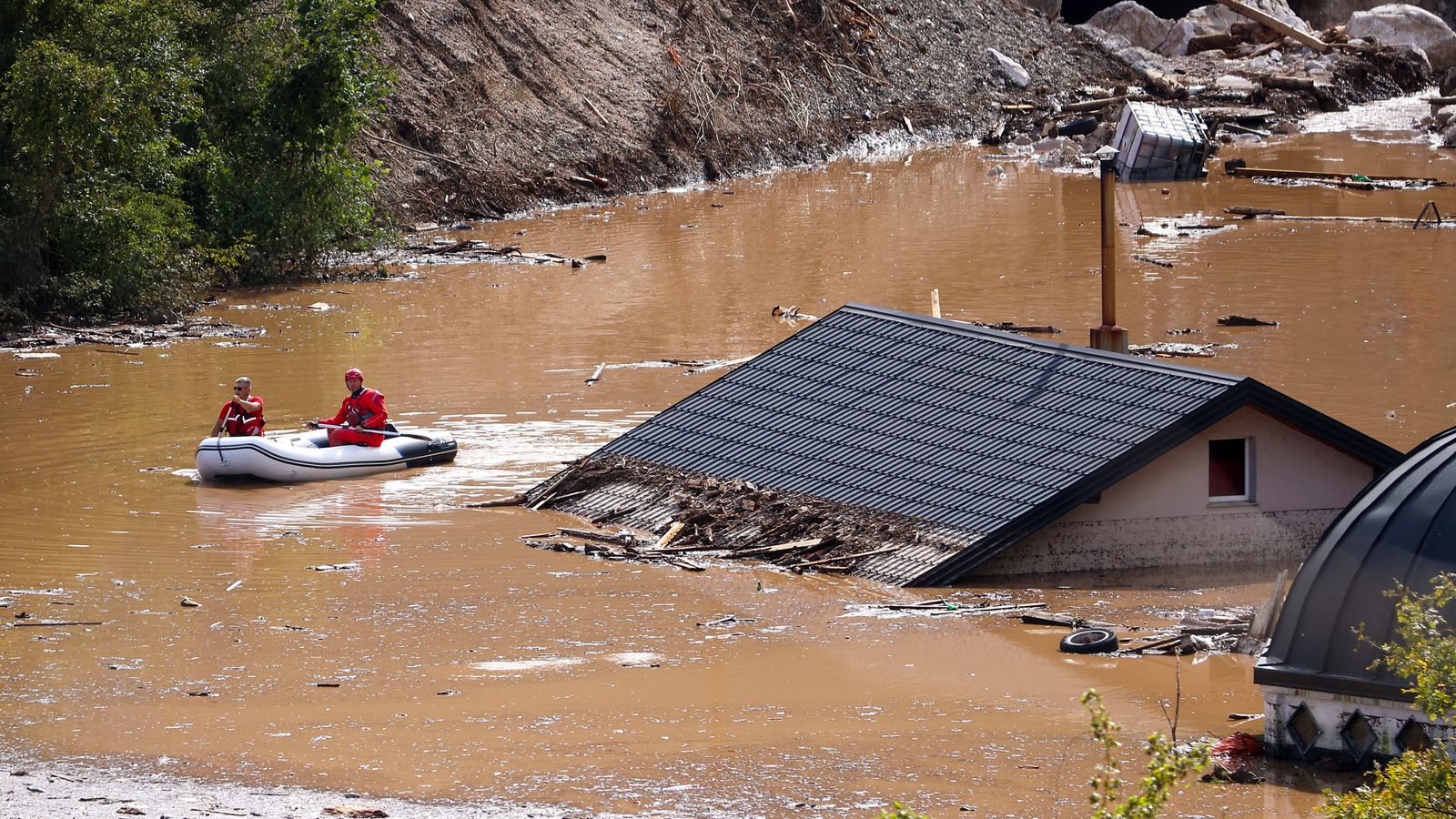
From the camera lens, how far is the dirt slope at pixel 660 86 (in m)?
41.5

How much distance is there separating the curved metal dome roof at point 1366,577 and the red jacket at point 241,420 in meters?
12.2

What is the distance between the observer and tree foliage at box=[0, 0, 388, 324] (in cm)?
2688

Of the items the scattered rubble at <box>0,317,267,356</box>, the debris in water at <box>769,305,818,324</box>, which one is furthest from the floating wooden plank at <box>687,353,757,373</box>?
the scattered rubble at <box>0,317,267,356</box>

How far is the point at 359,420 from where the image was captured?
19906mm

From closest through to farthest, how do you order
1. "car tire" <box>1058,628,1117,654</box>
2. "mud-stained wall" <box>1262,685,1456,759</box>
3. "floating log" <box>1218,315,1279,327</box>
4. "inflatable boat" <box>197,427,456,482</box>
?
"mud-stained wall" <box>1262,685,1456,759</box> → "car tire" <box>1058,628,1117,654</box> → "inflatable boat" <box>197,427,456,482</box> → "floating log" <box>1218,315,1279,327</box>

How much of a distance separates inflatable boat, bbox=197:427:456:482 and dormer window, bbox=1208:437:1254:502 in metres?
8.28

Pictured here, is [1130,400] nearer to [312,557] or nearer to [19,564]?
[312,557]

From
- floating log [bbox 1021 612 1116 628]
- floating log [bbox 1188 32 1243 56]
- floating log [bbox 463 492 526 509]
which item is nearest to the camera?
floating log [bbox 1021 612 1116 628]

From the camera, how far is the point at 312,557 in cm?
1609

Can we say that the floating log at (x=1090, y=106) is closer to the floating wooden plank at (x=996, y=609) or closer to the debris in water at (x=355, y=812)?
the floating wooden plank at (x=996, y=609)

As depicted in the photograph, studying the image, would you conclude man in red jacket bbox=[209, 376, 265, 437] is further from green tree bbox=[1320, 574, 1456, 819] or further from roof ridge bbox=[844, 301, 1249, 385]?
green tree bbox=[1320, 574, 1456, 819]

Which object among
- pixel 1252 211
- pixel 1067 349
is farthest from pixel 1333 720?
pixel 1252 211

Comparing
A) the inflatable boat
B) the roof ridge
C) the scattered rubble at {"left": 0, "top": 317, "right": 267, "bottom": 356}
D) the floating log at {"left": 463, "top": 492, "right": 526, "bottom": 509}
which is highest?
the roof ridge

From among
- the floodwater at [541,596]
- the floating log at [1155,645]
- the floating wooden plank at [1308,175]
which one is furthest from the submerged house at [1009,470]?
the floating wooden plank at [1308,175]
